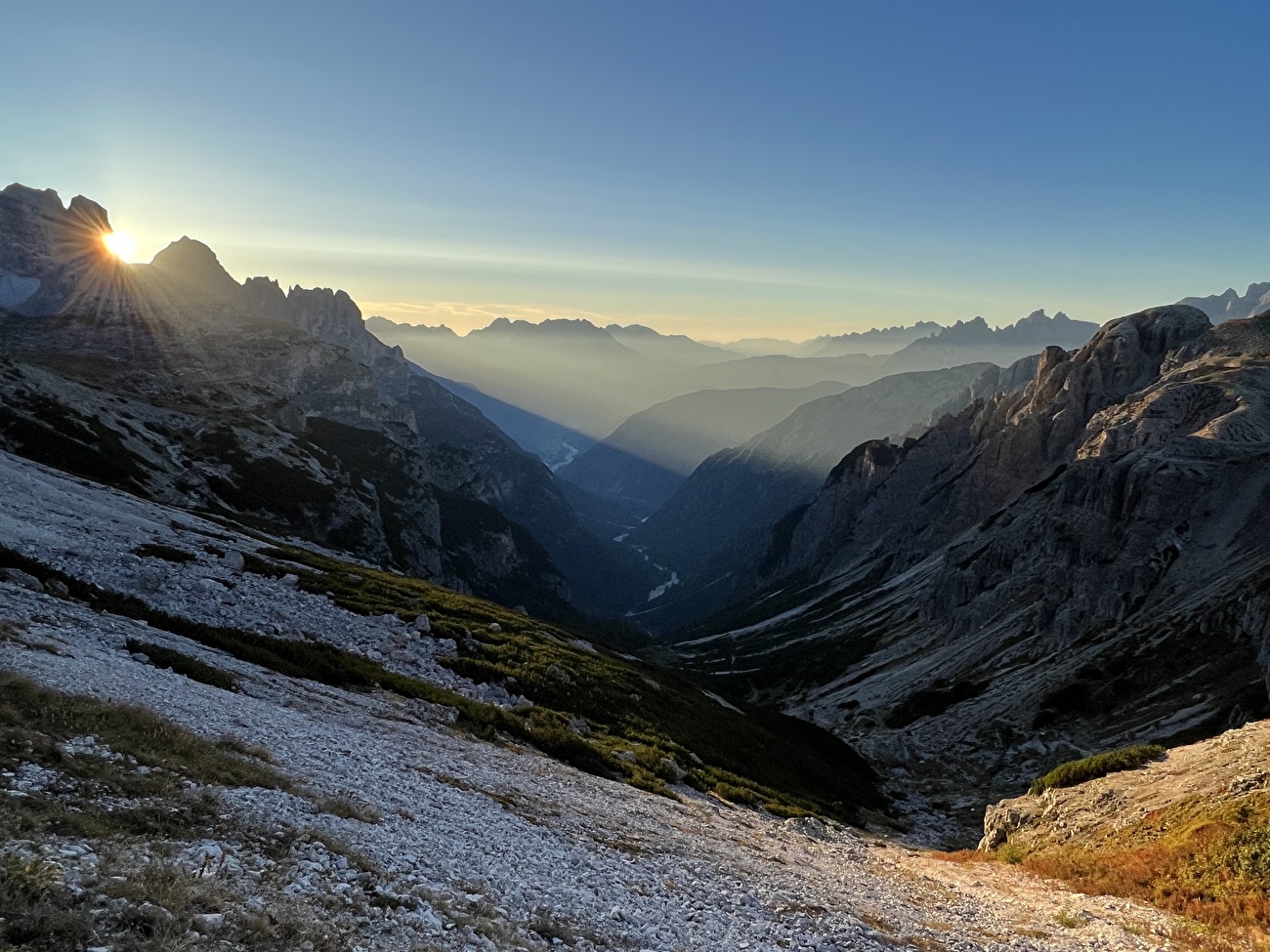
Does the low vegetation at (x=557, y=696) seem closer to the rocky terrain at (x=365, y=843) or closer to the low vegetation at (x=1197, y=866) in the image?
the rocky terrain at (x=365, y=843)

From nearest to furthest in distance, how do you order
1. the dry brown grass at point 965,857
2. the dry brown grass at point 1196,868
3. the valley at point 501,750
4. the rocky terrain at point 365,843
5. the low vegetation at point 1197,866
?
the rocky terrain at point 365,843, the valley at point 501,750, the dry brown grass at point 1196,868, the low vegetation at point 1197,866, the dry brown grass at point 965,857

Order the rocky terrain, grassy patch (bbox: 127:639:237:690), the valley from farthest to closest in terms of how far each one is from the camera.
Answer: grassy patch (bbox: 127:639:237:690) → the valley → the rocky terrain

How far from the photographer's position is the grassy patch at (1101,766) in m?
30.7

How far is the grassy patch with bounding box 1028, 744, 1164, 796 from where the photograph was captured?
30.7m

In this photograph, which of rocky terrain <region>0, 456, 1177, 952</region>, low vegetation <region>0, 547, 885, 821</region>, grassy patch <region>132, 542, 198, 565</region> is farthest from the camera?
grassy patch <region>132, 542, 198, 565</region>

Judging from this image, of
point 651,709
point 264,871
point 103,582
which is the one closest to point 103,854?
point 264,871

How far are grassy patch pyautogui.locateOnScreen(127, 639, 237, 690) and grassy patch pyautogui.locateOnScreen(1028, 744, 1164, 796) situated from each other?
3353 cm

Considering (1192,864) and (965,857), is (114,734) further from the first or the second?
(965,857)

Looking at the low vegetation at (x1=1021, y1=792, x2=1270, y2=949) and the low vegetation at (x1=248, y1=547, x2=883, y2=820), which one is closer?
the low vegetation at (x1=1021, y1=792, x2=1270, y2=949)

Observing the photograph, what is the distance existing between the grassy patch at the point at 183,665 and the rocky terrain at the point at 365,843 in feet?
1.12

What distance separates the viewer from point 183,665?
22453mm

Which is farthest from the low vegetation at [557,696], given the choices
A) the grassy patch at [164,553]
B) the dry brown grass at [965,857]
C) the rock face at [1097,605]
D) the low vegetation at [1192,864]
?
the rock face at [1097,605]

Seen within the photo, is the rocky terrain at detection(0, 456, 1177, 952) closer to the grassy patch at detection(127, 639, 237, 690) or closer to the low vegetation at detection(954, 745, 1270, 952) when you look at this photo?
the grassy patch at detection(127, 639, 237, 690)

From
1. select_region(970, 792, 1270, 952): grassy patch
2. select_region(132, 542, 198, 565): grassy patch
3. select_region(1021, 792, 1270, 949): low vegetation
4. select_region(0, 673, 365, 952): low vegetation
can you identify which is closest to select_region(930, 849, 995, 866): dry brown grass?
select_region(970, 792, 1270, 952): grassy patch
